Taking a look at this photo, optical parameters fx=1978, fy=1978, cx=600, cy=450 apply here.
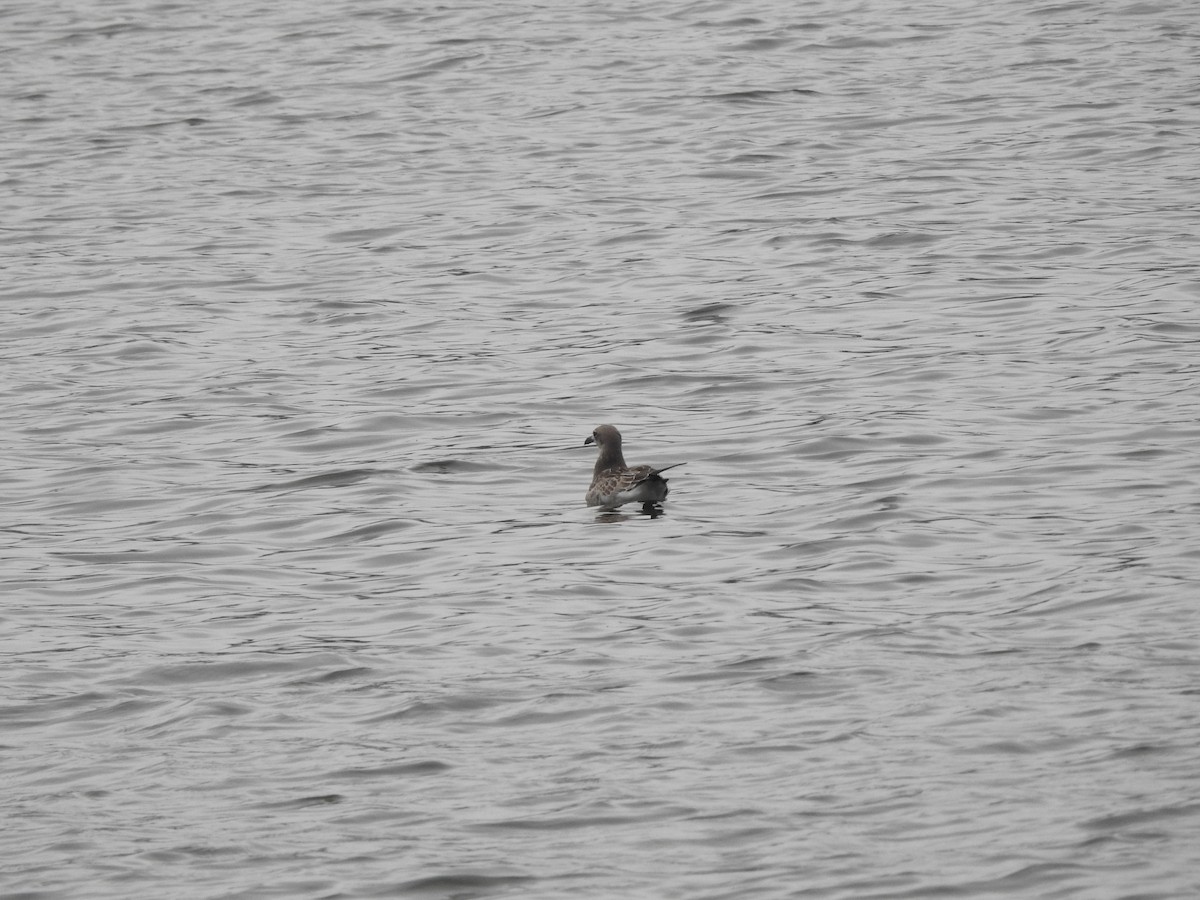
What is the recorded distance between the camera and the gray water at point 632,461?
8297 millimetres

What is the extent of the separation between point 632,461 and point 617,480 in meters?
1.28

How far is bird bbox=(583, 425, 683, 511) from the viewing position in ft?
41.8

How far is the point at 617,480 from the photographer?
12.9 m

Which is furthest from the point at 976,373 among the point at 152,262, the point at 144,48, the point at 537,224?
the point at 144,48

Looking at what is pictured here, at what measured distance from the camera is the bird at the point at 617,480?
41.8 feet

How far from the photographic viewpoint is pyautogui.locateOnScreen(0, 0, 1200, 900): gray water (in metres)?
8.30

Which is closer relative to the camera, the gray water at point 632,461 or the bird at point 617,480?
the gray water at point 632,461

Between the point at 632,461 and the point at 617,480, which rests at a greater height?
the point at 617,480

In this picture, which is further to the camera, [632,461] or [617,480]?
[632,461]

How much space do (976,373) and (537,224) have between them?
304 inches

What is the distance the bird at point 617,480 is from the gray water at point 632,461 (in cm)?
21

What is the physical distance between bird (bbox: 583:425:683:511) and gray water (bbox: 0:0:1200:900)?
0.21m

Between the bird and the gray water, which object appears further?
the bird

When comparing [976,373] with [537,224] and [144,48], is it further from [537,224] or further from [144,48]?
[144,48]
